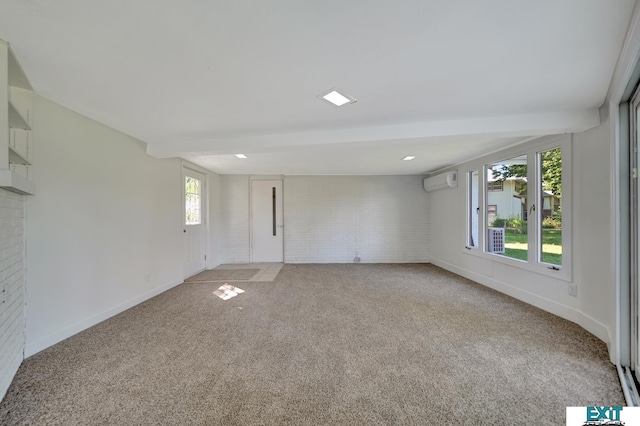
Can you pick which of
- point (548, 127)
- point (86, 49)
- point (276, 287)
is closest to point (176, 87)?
point (86, 49)

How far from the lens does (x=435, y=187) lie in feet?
18.2

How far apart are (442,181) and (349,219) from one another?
7.68 feet

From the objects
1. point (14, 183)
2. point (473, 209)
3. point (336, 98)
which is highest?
point (336, 98)

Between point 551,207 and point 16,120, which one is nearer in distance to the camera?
point 16,120

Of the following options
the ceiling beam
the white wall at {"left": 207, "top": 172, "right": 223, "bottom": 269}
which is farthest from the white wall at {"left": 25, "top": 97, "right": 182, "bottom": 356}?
the white wall at {"left": 207, "top": 172, "right": 223, "bottom": 269}

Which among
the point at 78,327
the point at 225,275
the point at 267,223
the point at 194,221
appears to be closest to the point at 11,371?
the point at 78,327

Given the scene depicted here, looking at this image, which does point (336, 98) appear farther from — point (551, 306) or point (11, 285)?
point (551, 306)

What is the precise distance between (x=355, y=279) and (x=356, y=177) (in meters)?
2.76

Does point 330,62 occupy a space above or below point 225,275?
above

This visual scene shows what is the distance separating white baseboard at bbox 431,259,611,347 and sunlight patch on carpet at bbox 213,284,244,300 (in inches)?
164

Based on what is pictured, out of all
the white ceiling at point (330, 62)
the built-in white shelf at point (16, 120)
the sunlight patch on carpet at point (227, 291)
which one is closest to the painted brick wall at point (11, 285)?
the built-in white shelf at point (16, 120)

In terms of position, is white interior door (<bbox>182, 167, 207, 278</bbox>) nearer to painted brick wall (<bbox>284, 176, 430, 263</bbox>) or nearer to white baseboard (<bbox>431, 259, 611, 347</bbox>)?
painted brick wall (<bbox>284, 176, 430, 263</bbox>)

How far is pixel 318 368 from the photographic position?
1.91 meters

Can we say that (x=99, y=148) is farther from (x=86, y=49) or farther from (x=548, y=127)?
(x=548, y=127)
